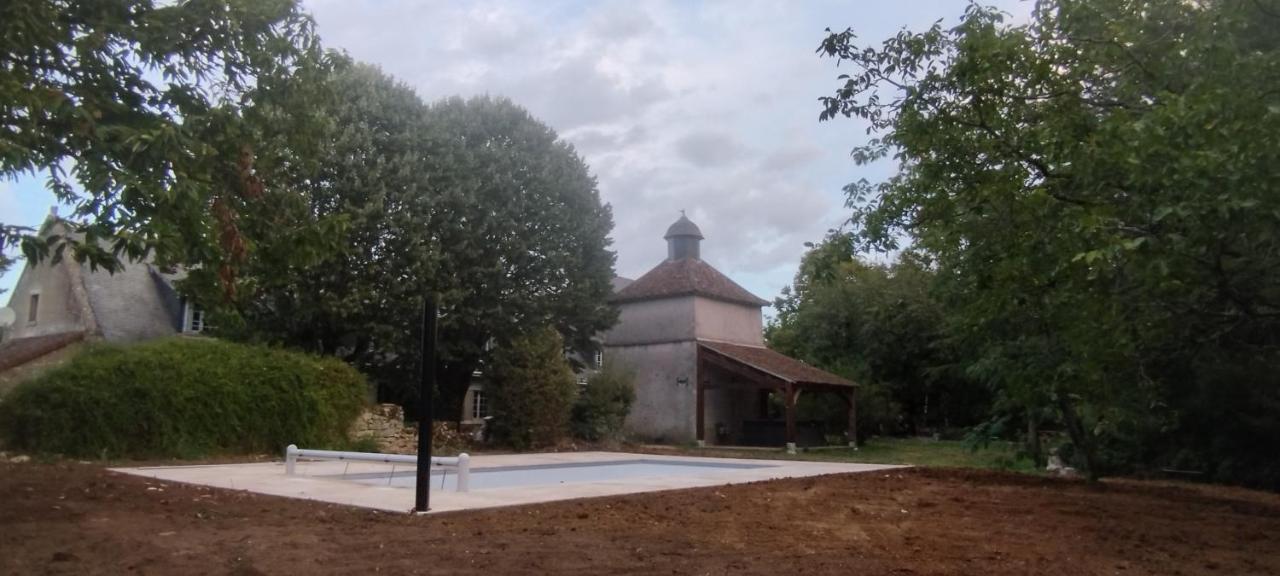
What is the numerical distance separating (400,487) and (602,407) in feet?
49.5

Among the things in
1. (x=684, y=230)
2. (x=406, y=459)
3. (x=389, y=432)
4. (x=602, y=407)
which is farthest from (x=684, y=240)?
(x=406, y=459)

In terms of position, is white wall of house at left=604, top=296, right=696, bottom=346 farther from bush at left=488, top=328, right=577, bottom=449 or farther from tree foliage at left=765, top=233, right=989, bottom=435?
tree foliage at left=765, top=233, right=989, bottom=435

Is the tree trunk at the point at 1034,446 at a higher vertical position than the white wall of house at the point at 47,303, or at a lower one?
lower

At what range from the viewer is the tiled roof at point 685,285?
31.8 m

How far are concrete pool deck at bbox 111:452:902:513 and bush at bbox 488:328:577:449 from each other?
4809mm

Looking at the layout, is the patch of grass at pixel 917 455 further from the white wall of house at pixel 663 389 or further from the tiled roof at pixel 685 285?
the tiled roof at pixel 685 285

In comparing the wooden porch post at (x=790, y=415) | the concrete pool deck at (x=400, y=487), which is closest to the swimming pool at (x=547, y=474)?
the concrete pool deck at (x=400, y=487)

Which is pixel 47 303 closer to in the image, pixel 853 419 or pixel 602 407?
pixel 602 407

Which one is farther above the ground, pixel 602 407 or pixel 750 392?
pixel 750 392

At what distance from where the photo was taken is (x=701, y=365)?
30.6 metres

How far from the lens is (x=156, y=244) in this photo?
666 centimetres

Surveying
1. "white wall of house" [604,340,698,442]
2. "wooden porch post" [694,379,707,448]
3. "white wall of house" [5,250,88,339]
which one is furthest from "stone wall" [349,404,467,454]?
"wooden porch post" [694,379,707,448]

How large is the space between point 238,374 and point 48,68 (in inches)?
474

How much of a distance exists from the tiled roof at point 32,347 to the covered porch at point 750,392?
55.7 ft
